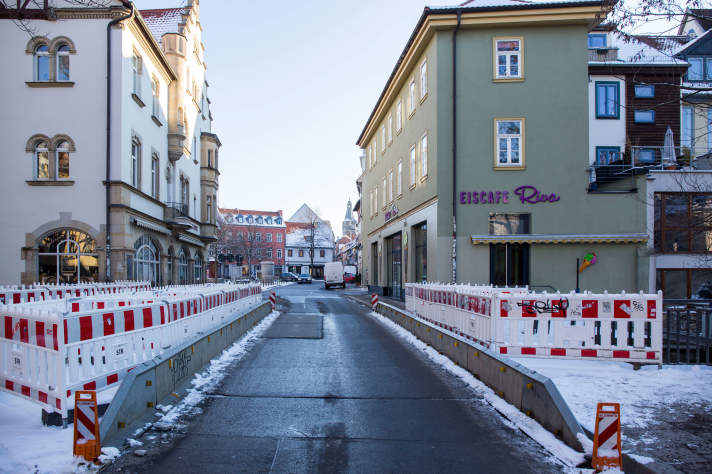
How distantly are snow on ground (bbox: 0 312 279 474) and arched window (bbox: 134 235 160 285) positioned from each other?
18.0 m

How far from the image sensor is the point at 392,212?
105ft

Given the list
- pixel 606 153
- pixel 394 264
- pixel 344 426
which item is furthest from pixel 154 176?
pixel 344 426

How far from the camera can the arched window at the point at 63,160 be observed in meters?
22.2

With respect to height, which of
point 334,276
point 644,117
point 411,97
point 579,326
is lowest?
point 334,276

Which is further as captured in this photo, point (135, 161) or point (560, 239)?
point (135, 161)

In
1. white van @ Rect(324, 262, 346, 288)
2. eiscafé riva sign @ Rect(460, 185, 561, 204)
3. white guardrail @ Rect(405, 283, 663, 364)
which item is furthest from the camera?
white van @ Rect(324, 262, 346, 288)

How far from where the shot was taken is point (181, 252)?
107 ft

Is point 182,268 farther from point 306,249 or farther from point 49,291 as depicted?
point 306,249

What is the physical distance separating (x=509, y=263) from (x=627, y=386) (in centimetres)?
1461

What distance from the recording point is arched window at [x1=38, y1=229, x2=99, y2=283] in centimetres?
2200

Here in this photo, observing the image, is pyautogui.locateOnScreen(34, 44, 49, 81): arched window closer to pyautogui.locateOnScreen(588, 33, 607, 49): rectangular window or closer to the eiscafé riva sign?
the eiscafé riva sign

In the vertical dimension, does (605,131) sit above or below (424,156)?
above

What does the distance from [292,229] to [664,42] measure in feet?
369

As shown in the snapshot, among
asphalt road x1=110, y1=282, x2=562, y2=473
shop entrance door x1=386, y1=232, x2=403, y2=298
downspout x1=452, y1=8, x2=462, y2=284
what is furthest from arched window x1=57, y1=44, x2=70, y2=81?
asphalt road x1=110, y1=282, x2=562, y2=473
